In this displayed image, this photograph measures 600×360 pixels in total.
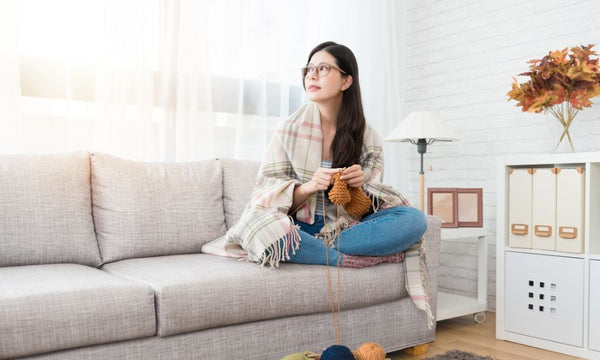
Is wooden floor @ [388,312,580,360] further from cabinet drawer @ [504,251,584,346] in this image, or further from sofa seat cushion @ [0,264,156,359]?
sofa seat cushion @ [0,264,156,359]

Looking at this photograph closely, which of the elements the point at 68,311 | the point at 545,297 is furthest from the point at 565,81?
the point at 68,311

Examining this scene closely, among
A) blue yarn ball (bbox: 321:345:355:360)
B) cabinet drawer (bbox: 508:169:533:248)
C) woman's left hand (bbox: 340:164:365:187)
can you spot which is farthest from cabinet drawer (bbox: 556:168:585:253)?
blue yarn ball (bbox: 321:345:355:360)

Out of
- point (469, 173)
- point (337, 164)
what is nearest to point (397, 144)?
point (469, 173)

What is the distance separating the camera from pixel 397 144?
11.4ft

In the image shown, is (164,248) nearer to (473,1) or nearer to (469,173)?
(469,173)

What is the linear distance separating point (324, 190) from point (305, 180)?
0.29 ft

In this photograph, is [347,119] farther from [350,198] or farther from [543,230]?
[543,230]

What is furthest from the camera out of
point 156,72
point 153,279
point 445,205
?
point 445,205

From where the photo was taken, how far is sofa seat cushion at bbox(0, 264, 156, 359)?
1318 millimetres

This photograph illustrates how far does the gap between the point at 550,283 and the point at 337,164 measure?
1031 mm

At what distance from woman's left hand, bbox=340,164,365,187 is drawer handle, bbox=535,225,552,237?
903 mm

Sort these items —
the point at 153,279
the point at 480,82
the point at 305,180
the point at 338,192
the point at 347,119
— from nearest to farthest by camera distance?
the point at 153,279 → the point at 338,192 → the point at 305,180 → the point at 347,119 → the point at 480,82

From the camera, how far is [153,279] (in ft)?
5.34

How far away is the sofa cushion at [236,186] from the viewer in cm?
236
